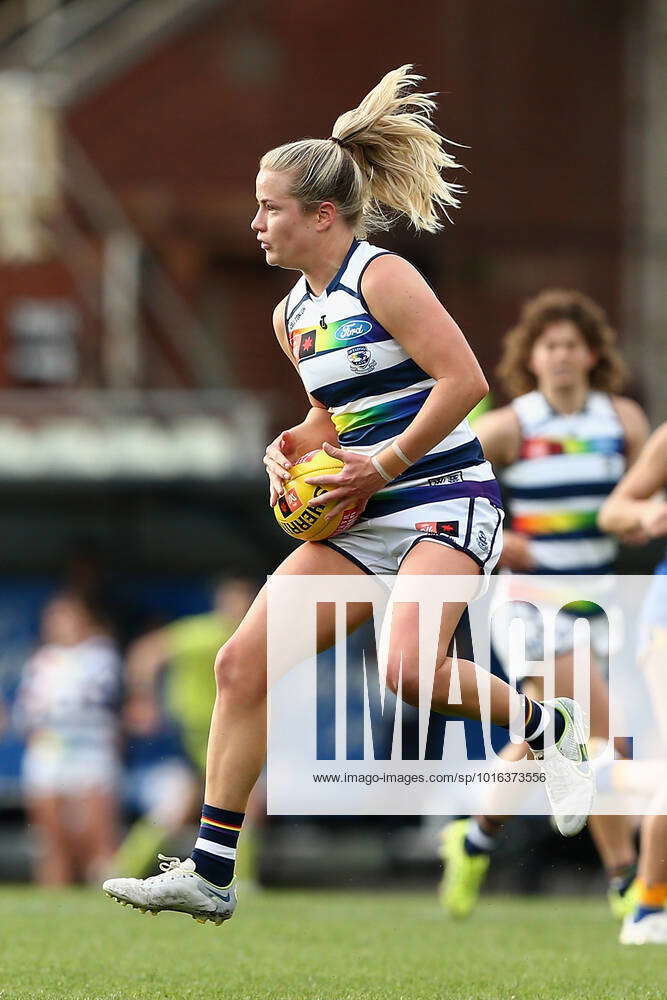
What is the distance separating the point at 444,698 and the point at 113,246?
39.4ft

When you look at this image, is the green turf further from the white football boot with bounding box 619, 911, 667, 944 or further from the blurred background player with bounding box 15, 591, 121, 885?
the blurred background player with bounding box 15, 591, 121, 885

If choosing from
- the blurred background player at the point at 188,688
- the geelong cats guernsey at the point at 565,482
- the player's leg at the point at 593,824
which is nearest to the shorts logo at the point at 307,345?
the player's leg at the point at 593,824

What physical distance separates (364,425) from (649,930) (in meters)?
2.49

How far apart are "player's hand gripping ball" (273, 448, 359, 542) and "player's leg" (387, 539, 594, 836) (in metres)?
0.25

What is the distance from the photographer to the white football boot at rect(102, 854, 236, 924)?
199 inches

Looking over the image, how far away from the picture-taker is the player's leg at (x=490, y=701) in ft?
17.3

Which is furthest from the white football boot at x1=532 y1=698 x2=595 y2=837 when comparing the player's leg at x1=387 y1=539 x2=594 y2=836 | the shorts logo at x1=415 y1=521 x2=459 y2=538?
the shorts logo at x1=415 y1=521 x2=459 y2=538

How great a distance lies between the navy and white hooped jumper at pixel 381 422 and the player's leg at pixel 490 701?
95mm

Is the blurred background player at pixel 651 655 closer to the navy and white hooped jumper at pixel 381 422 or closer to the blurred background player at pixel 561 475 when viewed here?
the blurred background player at pixel 561 475

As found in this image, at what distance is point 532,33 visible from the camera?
67.7 feet

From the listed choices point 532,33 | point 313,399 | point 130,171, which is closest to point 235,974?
point 313,399

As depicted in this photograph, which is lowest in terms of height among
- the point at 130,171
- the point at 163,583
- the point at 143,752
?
the point at 143,752

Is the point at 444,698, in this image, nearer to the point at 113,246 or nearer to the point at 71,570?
the point at 71,570

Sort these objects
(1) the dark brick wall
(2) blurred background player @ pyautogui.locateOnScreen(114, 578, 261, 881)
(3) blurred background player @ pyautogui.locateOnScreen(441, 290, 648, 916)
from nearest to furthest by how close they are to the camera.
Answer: (3) blurred background player @ pyautogui.locateOnScreen(441, 290, 648, 916)
(2) blurred background player @ pyautogui.locateOnScreen(114, 578, 261, 881)
(1) the dark brick wall
